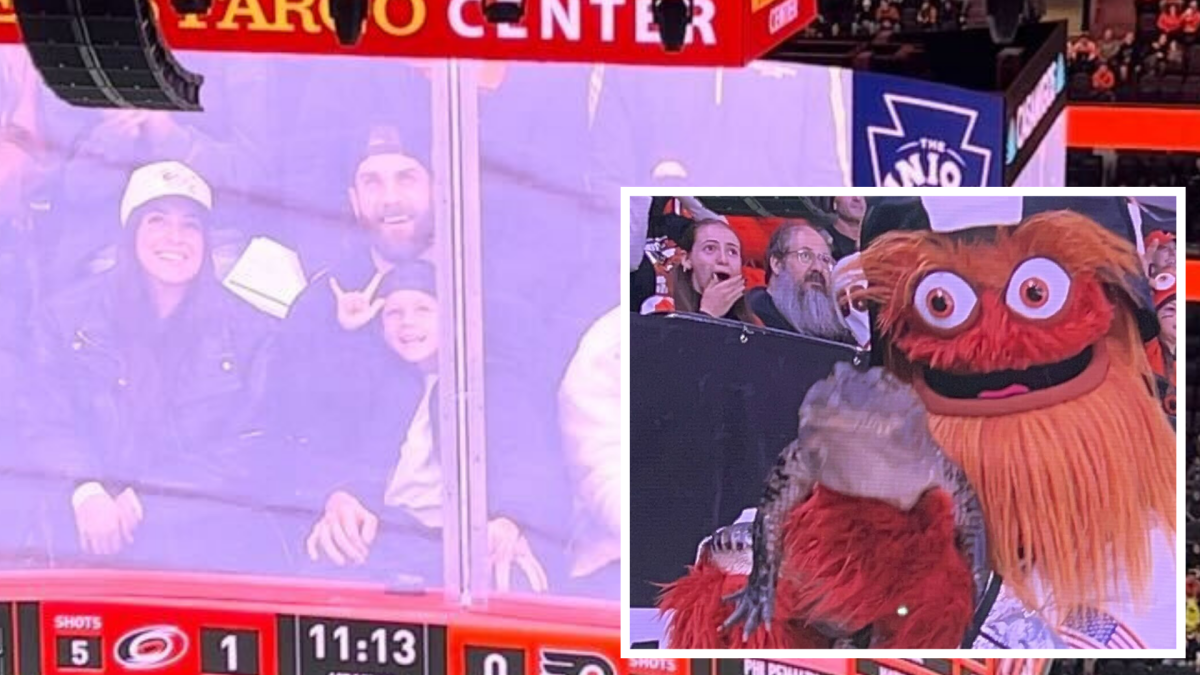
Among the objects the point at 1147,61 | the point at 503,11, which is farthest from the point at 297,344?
the point at 1147,61

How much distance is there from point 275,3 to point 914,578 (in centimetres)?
173

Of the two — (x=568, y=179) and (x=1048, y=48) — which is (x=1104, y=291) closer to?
(x=1048, y=48)

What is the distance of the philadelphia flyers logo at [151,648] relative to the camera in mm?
3625

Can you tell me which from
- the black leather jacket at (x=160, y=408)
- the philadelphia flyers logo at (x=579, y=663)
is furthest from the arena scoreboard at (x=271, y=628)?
the black leather jacket at (x=160, y=408)

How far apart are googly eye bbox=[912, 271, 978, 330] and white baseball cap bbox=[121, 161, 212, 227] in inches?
74.1

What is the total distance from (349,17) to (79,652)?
5.73 feet

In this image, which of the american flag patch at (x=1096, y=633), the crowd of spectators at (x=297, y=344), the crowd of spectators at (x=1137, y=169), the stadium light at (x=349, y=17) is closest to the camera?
the american flag patch at (x=1096, y=633)

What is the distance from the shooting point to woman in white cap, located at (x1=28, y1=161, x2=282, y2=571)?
3.54 m

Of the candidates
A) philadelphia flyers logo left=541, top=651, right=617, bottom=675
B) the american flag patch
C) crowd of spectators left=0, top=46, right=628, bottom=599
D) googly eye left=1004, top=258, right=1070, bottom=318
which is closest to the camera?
googly eye left=1004, top=258, right=1070, bottom=318

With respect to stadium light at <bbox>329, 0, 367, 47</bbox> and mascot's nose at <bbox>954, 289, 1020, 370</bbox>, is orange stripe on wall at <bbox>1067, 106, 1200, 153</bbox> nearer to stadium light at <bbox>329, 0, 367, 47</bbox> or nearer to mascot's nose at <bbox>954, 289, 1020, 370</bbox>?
mascot's nose at <bbox>954, 289, 1020, 370</bbox>

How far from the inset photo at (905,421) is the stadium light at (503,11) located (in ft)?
2.75

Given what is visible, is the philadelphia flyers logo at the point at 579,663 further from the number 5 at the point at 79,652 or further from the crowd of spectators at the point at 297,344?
the number 5 at the point at 79,652

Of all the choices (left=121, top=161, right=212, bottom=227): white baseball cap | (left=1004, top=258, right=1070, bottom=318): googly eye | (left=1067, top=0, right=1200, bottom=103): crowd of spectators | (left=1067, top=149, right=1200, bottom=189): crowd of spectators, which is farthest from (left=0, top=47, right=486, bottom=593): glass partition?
(left=1067, top=149, right=1200, bottom=189): crowd of spectators

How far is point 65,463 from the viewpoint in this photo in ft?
11.8
